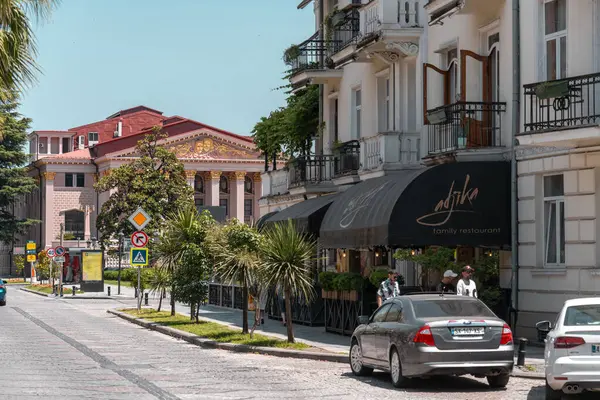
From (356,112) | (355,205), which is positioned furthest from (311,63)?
(355,205)

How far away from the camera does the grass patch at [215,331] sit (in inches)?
1023

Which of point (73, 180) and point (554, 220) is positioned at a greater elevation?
point (73, 180)

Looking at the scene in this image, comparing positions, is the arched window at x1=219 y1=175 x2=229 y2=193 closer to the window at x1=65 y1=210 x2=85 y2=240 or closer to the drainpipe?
the window at x1=65 y1=210 x2=85 y2=240

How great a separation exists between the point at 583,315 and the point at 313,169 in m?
24.3

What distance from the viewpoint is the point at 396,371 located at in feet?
59.3

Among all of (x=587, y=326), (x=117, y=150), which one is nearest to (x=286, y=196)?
(x=587, y=326)

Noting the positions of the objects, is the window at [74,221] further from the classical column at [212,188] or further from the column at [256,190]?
the column at [256,190]

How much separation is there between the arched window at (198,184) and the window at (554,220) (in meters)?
99.8

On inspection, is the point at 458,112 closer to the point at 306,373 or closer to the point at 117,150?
the point at 306,373

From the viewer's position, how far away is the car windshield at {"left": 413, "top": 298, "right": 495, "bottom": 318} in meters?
18.1

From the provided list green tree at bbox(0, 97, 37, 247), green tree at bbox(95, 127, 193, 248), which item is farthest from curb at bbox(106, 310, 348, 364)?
green tree at bbox(0, 97, 37, 247)

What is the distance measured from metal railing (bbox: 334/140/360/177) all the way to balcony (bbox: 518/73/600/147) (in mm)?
11434

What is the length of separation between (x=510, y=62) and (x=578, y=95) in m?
3.38

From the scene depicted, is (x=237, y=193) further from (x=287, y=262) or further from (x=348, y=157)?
(x=287, y=262)
